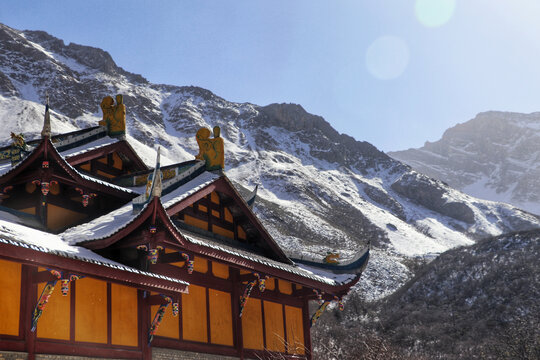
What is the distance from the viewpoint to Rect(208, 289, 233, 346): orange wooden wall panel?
613 inches

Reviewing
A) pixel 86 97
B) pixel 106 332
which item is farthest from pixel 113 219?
pixel 86 97

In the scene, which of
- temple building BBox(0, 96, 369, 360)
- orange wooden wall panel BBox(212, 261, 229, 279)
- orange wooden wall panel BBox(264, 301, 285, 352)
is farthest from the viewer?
orange wooden wall panel BBox(264, 301, 285, 352)

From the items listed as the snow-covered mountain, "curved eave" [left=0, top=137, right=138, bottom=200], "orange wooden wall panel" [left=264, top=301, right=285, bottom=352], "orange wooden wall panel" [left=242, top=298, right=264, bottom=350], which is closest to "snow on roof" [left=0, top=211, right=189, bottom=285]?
"curved eave" [left=0, top=137, right=138, bottom=200]

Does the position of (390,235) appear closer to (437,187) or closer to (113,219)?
(437,187)

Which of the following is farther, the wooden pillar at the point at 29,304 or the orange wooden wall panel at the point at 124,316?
the orange wooden wall panel at the point at 124,316

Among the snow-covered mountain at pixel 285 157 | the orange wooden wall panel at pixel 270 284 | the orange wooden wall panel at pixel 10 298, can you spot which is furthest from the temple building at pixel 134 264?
the snow-covered mountain at pixel 285 157

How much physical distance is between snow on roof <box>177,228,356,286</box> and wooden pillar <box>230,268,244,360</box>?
2.72 ft

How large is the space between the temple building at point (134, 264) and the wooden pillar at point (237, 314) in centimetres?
3

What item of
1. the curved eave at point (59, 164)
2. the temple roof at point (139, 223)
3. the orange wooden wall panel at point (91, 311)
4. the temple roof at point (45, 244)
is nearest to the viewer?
the temple roof at point (45, 244)

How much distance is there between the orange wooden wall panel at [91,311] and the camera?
1166 cm

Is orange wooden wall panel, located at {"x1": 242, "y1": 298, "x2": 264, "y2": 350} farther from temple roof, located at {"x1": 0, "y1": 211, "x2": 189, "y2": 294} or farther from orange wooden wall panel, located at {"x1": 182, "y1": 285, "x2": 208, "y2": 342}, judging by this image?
temple roof, located at {"x1": 0, "y1": 211, "x2": 189, "y2": 294}

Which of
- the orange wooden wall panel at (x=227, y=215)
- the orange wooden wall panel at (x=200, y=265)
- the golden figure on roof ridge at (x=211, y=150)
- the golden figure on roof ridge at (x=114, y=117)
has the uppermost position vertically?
the golden figure on roof ridge at (x=114, y=117)

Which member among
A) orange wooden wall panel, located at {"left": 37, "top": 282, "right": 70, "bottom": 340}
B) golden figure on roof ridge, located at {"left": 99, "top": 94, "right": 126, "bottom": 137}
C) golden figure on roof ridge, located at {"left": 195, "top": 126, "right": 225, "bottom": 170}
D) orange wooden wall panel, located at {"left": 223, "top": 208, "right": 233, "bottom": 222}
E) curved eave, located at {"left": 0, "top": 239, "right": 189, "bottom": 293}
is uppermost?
golden figure on roof ridge, located at {"left": 99, "top": 94, "right": 126, "bottom": 137}

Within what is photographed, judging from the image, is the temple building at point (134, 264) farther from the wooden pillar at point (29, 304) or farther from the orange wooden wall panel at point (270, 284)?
the orange wooden wall panel at point (270, 284)
